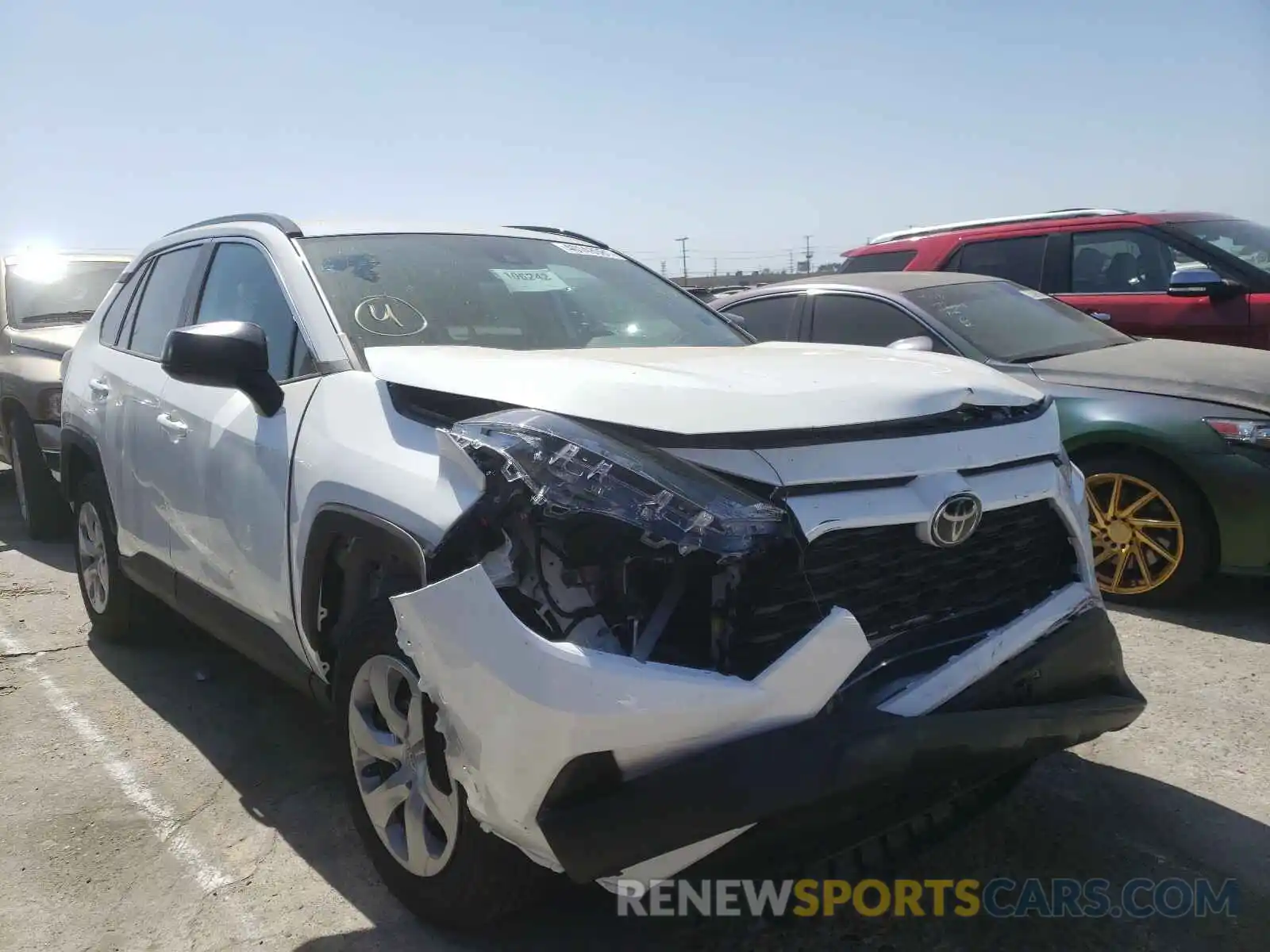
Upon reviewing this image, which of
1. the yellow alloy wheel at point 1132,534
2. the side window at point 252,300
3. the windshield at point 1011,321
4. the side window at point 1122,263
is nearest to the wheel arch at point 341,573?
the side window at point 252,300

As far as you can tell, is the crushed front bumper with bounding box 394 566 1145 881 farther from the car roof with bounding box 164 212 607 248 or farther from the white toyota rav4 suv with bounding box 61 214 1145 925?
the car roof with bounding box 164 212 607 248

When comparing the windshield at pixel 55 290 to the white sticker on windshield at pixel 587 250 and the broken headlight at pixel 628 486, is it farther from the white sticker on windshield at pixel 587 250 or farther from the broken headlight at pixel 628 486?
the broken headlight at pixel 628 486

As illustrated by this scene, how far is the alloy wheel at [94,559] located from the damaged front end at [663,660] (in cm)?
298

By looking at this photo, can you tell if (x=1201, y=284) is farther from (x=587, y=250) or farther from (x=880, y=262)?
(x=587, y=250)

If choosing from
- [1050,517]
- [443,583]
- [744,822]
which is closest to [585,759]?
[744,822]

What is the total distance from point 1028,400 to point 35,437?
253 inches

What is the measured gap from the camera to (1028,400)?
8.57 feet

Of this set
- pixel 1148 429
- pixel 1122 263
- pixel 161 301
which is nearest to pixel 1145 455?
pixel 1148 429

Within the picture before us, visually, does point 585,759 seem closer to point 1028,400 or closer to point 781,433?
point 781,433

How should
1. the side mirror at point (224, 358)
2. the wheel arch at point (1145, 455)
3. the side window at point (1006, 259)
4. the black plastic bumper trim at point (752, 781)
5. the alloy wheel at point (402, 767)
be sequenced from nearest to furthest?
1. the black plastic bumper trim at point (752, 781)
2. the alloy wheel at point (402, 767)
3. the side mirror at point (224, 358)
4. the wheel arch at point (1145, 455)
5. the side window at point (1006, 259)

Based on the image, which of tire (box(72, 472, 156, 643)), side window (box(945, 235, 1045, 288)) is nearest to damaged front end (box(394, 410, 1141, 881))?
tire (box(72, 472, 156, 643))

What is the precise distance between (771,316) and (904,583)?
4.37 metres

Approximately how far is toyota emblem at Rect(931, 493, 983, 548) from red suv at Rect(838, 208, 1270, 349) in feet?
16.3

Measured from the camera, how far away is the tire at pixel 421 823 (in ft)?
7.27
